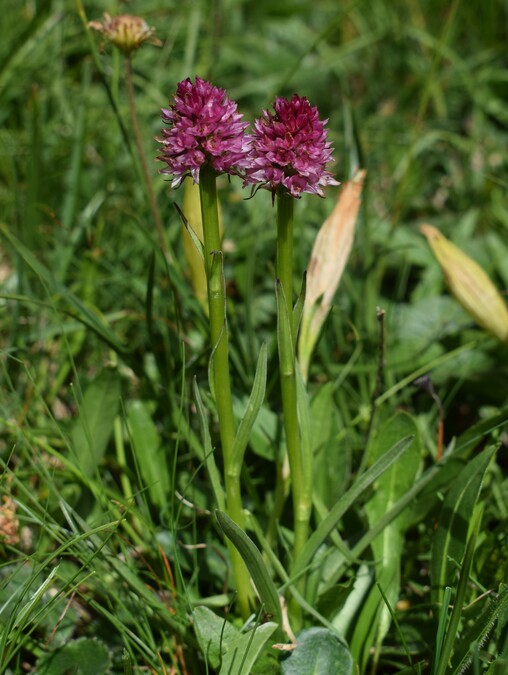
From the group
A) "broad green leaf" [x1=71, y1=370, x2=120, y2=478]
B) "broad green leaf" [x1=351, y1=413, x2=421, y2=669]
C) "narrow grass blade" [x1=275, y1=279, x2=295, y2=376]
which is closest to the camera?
"narrow grass blade" [x1=275, y1=279, x2=295, y2=376]

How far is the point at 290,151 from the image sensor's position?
115 centimetres

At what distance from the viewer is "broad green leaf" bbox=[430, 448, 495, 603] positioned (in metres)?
1.45

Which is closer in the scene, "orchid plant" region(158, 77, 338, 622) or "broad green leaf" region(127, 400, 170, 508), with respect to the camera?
"orchid plant" region(158, 77, 338, 622)

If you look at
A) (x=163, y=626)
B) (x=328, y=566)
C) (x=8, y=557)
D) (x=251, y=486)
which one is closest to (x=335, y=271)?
(x=251, y=486)

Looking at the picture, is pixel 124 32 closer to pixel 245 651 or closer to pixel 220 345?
pixel 220 345

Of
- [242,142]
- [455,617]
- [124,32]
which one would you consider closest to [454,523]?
[455,617]

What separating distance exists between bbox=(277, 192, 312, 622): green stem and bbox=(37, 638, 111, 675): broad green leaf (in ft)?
1.25

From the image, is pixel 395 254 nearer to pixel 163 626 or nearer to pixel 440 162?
pixel 440 162

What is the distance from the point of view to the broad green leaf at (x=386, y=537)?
1512 mm

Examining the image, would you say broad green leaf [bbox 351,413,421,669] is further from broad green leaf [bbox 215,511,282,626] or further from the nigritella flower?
the nigritella flower

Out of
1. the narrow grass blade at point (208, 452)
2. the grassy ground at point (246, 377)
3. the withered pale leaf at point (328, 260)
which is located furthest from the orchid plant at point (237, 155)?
the withered pale leaf at point (328, 260)

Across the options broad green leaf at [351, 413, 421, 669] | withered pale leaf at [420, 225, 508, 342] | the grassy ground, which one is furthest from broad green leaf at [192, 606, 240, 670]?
withered pale leaf at [420, 225, 508, 342]

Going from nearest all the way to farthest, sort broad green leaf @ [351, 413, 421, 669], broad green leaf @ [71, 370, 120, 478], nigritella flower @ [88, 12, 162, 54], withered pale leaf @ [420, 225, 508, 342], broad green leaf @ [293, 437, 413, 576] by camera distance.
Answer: broad green leaf @ [293, 437, 413, 576] < broad green leaf @ [351, 413, 421, 669] < nigritella flower @ [88, 12, 162, 54] < broad green leaf @ [71, 370, 120, 478] < withered pale leaf @ [420, 225, 508, 342]

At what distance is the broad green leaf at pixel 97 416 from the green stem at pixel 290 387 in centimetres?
59
